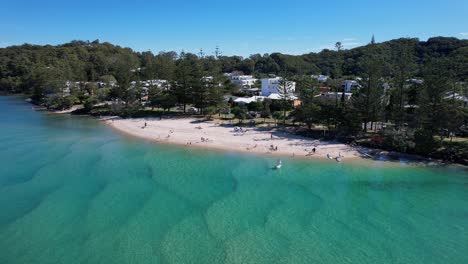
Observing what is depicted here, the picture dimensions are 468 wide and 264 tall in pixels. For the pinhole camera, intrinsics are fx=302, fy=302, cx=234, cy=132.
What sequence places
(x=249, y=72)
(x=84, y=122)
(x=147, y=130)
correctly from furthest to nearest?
(x=249, y=72), (x=84, y=122), (x=147, y=130)

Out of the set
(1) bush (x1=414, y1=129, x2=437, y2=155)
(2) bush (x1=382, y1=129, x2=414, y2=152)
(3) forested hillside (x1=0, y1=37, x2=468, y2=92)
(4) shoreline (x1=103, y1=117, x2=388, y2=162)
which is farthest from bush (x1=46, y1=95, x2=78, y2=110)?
(1) bush (x1=414, y1=129, x2=437, y2=155)

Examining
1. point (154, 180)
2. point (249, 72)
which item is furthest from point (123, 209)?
point (249, 72)

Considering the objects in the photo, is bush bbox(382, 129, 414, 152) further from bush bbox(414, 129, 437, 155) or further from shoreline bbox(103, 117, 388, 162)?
shoreline bbox(103, 117, 388, 162)

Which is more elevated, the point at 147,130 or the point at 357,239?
the point at 147,130

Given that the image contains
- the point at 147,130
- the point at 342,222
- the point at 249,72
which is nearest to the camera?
the point at 342,222

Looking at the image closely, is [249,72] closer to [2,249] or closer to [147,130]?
[147,130]

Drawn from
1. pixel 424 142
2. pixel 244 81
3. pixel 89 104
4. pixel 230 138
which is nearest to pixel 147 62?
pixel 244 81

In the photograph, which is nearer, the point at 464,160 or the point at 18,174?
the point at 18,174
